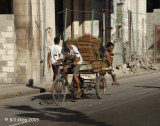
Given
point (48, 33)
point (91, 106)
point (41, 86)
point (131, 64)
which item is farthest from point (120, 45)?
point (91, 106)

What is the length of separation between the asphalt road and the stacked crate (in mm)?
1182

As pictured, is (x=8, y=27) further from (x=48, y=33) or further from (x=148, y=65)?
(x=148, y=65)

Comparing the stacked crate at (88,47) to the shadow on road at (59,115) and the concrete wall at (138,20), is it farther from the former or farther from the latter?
the concrete wall at (138,20)

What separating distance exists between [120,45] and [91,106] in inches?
553

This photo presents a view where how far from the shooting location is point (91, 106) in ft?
37.6

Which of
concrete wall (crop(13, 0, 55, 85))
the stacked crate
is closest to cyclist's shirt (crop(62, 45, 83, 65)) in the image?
the stacked crate

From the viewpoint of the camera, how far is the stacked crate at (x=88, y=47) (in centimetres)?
1359

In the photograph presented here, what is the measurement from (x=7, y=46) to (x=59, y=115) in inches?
322

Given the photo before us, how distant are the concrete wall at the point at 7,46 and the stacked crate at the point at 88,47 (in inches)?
173

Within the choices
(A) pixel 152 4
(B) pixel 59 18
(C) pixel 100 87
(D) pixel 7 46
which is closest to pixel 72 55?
(C) pixel 100 87

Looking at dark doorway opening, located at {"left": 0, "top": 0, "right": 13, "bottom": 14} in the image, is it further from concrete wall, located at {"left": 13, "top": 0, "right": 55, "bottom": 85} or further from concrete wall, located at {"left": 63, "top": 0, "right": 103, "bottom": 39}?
concrete wall, located at {"left": 13, "top": 0, "right": 55, "bottom": 85}

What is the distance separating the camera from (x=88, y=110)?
424 inches

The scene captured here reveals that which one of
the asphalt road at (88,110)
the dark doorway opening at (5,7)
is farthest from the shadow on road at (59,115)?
the dark doorway opening at (5,7)

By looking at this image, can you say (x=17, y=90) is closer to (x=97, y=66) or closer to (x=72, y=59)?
(x=97, y=66)
